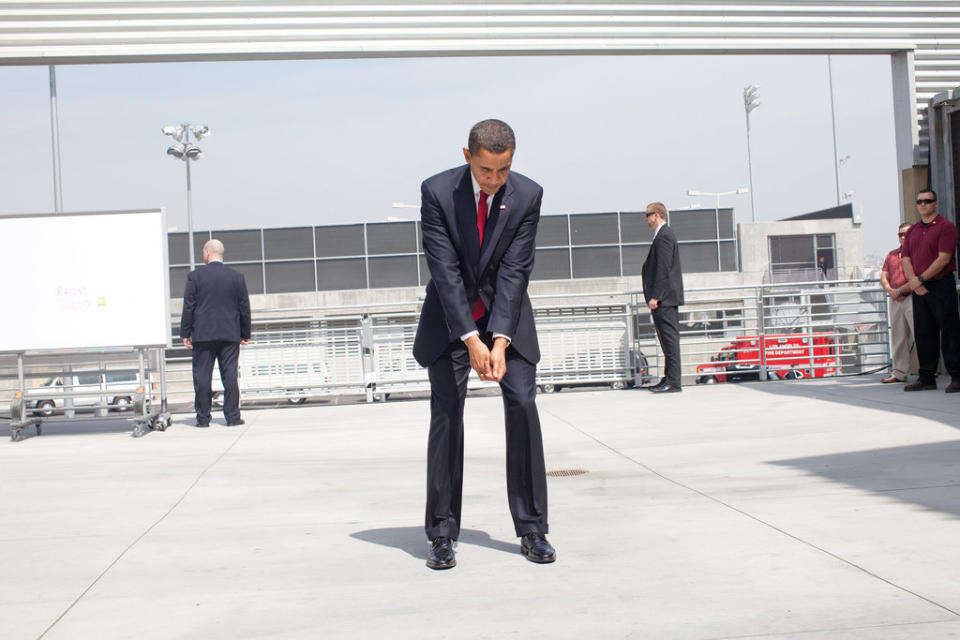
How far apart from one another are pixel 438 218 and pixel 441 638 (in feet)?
5.47

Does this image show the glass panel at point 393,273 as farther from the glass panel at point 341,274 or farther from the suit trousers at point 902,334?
the suit trousers at point 902,334

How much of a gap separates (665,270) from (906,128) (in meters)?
3.08

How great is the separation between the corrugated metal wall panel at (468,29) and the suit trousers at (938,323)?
203cm

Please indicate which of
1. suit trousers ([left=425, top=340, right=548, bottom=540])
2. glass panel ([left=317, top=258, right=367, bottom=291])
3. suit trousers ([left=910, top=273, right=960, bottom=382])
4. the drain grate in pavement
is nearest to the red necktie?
suit trousers ([left=425, top=340, right=548, bottom=540])

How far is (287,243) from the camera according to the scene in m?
37.2

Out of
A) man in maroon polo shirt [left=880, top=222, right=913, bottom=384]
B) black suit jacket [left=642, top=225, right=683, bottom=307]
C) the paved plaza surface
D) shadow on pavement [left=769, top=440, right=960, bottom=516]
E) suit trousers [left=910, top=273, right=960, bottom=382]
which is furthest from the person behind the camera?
black suit jacket [left=642, top=225, right=683, bottom=307]

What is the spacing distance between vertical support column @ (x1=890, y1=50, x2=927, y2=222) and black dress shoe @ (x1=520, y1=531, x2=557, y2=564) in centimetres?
846

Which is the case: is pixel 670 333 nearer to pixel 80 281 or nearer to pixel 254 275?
pixel 80 281

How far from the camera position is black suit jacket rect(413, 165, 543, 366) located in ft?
12.3

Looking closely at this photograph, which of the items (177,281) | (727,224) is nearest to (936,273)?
(727,224)

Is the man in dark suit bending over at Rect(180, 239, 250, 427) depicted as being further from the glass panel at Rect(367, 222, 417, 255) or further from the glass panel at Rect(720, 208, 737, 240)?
the glass panel at Rect(720, 208, 737, 240)

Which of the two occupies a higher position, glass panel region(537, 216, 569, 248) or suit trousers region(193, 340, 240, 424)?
glass panel region(537, 216, 569, 248)

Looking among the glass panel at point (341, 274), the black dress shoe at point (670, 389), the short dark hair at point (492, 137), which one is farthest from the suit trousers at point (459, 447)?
the glass panel at point (341, 274)

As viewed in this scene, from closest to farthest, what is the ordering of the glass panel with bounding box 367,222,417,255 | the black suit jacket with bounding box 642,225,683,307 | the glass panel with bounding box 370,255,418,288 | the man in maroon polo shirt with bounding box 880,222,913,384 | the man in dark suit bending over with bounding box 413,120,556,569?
the man in dark suit bending over with bounding box 413,120,556,569 → the man in maroon polo shirt with bounding box 880,222,913,384 → the black suit jacket with bounding box 642,225,683,307 → the glass panel with bounding box 367,222,417,255 → the glass panel with bounding box 370,255,418,288
